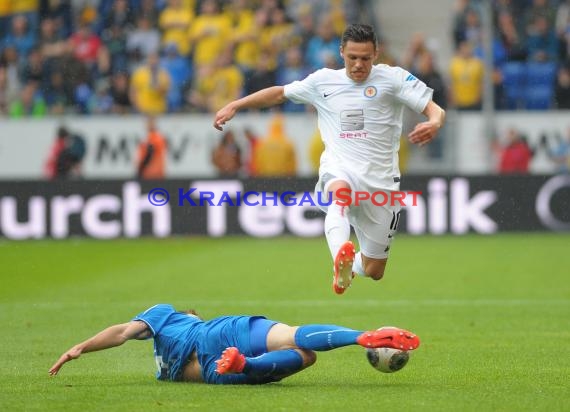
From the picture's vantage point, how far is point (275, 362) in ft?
26.6

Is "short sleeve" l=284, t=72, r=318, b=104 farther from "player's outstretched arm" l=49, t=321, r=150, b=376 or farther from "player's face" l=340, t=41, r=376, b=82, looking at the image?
"player's outstretched arm" l=49, t=321, r=150, b=376

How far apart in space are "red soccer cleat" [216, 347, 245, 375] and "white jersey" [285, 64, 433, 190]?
258 cm

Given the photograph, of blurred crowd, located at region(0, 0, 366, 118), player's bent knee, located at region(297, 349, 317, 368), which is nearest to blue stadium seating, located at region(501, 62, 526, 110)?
blurred crowd, located at region(0, 0, 366, 118)

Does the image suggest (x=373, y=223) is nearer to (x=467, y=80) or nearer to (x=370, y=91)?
(x=370, y=91)

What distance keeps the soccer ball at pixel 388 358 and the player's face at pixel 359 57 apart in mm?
2963

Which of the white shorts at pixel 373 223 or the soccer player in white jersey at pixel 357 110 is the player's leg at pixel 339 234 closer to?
the soccer player in white jersey at pixel 357 110

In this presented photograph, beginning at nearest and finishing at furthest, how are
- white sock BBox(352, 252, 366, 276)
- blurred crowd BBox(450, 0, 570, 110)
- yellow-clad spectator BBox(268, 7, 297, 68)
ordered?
white sock BBox(352, 252, 366, 276), blurred crowd BBox(450, 0, 570, 110), yellow-clad spectator BBox(268, 7, 297, 68)

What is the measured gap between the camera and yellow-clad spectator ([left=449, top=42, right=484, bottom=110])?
81.1 ft

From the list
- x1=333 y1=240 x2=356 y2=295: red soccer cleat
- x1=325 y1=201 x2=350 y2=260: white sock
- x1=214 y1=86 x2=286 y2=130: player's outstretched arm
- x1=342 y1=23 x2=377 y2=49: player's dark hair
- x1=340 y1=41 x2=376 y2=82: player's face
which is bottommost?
x1=333 y1=240 x2=356 y2=295: red soccer cleat

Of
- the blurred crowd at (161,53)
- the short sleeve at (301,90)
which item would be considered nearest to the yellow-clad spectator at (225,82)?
the blurred crowd at (161,53)

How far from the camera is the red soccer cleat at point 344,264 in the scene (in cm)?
885

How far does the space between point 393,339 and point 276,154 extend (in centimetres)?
1680

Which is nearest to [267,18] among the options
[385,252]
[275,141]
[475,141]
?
[275,141]

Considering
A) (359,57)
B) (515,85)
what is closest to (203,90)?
(515,85)
